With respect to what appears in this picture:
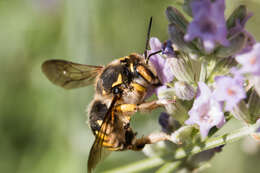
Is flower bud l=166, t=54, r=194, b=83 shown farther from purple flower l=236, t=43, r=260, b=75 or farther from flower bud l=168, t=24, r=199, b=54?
purple flower l=236, t=43, r=260, b=75

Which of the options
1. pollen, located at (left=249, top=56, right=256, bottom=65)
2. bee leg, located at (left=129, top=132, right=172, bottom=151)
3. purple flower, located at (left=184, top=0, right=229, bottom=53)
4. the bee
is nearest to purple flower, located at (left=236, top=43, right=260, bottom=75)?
pollen, located at (left=249, top=56, right=256, bottom=65)

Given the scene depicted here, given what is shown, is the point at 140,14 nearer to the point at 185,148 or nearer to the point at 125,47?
the point at 125,47

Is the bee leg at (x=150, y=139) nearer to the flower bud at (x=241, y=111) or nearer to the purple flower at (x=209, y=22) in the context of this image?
the flower bud at (x=241, y=111)

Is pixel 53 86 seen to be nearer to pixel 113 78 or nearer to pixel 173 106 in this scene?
pixel 113 78

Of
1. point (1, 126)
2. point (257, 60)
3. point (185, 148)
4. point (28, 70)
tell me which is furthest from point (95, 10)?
point (257, 60)

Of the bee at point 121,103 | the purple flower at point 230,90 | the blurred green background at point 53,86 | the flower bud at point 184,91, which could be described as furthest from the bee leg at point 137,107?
the blurred green background at point 53,86

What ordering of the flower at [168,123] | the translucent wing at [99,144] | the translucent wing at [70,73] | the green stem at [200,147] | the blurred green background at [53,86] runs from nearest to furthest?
the green stem at [200,147]
the translucent wing at [99,144]
the flower at [168,123]
the translucent wing at [70,73]
the blurred green background at [53,86]
